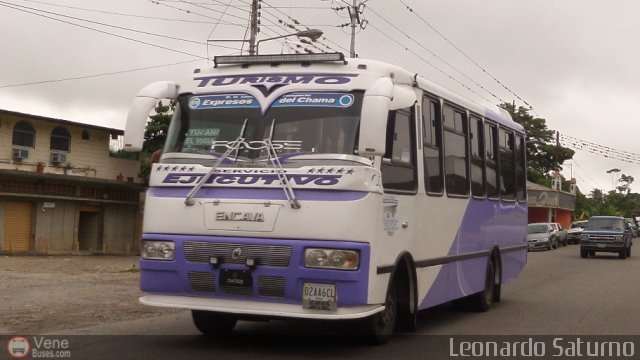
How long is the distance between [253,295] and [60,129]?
27.8 metres

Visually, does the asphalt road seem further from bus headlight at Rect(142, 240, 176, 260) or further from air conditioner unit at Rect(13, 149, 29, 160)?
air conditioner unit at Rect(13, 149, 29, 160)

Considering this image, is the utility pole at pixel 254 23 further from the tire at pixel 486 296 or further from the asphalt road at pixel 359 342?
the tire at pixel 486 296

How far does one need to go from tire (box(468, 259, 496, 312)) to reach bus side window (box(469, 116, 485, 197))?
1634 millimetres

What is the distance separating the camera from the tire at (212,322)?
9.06 metres

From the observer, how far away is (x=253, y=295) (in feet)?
24.8

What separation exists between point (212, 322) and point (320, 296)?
89.8 inches

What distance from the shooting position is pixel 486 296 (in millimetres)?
12852

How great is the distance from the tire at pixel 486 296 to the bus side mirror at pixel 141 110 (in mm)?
6423

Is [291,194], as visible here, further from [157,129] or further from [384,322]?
[157,129]

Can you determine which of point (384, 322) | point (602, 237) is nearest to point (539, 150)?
point (602, 237)

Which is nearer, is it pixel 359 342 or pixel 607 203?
pixel 359 342

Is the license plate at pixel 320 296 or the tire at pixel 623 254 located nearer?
the license plate at pixel 320 296

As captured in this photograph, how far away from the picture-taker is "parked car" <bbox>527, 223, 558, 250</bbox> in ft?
136

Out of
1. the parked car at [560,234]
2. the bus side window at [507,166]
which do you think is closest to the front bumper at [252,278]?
the bus side window at [507,166]
